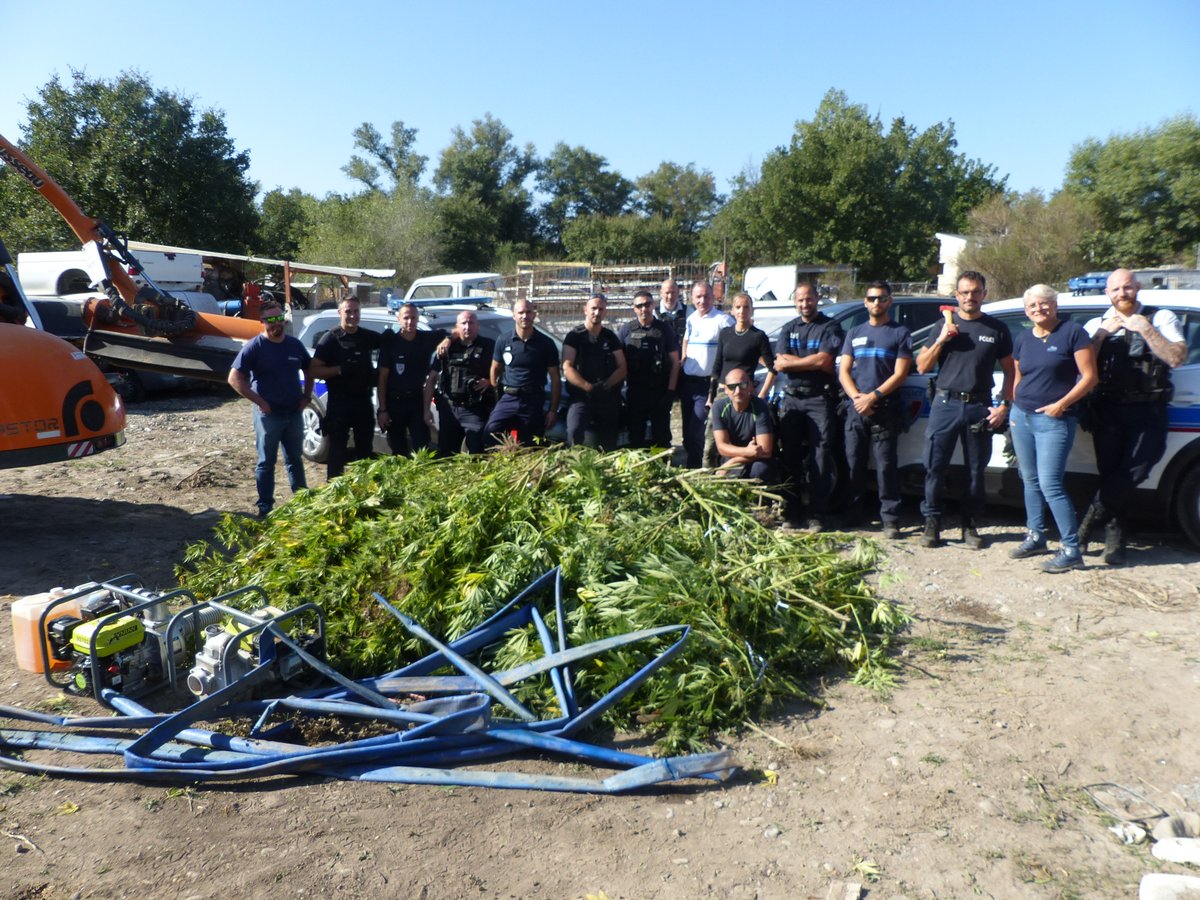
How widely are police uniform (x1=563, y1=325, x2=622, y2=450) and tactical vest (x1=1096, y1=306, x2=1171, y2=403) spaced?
12.5ft

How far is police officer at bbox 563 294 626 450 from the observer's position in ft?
25.8

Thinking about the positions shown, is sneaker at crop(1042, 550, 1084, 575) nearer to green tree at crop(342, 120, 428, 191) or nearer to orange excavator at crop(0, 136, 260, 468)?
orange excavator at crop(0, 136, 260, 468)

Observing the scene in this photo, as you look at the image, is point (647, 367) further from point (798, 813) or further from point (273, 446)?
point (798, 813)

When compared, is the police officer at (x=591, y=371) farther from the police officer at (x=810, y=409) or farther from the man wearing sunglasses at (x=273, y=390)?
the man wearing sunglasses at (x=273, y=390)

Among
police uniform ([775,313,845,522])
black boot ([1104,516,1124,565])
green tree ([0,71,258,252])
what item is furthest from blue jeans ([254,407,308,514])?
green tree ([0,71,258,252])

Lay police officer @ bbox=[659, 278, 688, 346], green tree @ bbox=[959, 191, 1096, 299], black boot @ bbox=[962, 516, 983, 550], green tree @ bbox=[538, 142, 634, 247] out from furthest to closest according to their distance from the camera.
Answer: green tree @ bbox=[538, 142, 634, 247] → green tree @ bbox=[959, 191, 1096, 299] → police officer @ bbox=[659, 278, 688, 346] → black boot @ bbox=[962, 516, 983, 550]

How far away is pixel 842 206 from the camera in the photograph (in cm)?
4153

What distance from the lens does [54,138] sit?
2986 cm

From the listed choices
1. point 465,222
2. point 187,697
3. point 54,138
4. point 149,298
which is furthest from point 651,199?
point 187,697

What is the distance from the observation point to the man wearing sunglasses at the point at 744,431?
23.3 feet

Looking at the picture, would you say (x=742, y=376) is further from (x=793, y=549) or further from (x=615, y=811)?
(x=615, y=811)

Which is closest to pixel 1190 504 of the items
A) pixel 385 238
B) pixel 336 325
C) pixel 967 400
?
pixel 967 400

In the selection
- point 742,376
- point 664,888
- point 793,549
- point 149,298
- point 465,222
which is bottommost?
point 664,888

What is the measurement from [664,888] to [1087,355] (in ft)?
15.3
